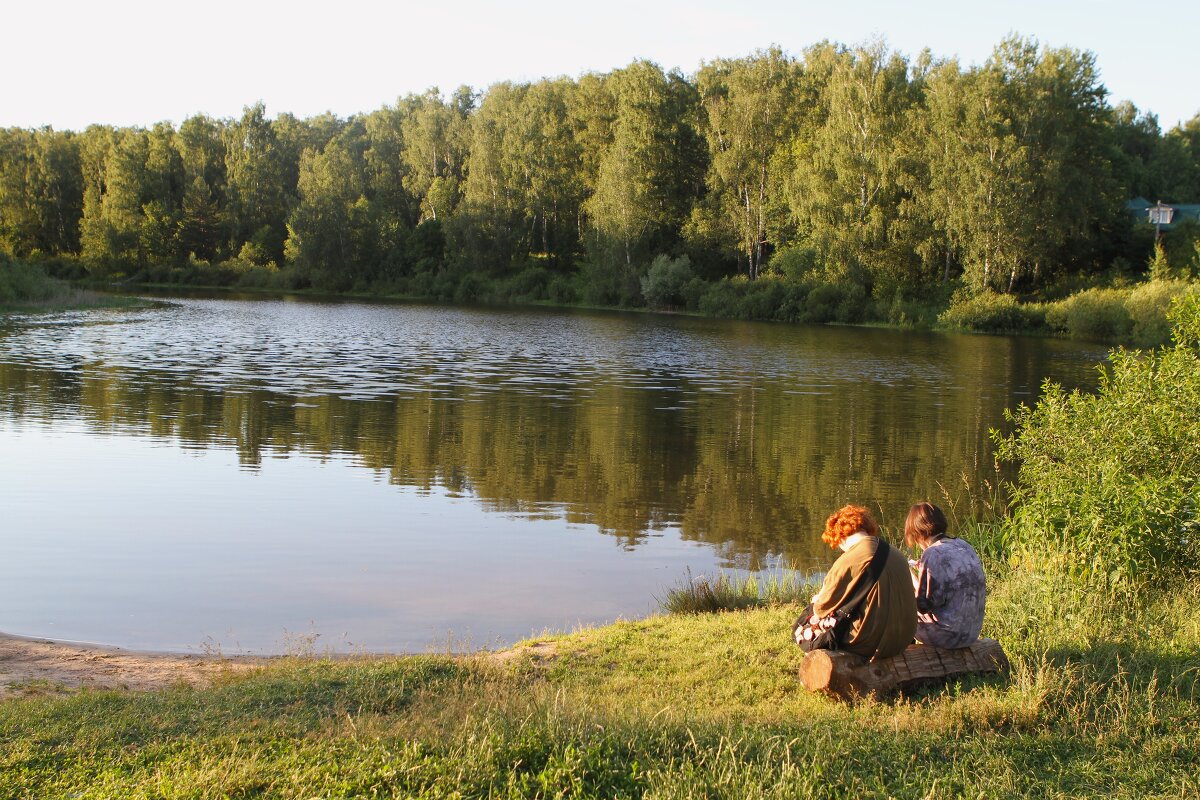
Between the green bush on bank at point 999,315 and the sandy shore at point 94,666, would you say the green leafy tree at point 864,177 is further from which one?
the sandy shore at point 94,666

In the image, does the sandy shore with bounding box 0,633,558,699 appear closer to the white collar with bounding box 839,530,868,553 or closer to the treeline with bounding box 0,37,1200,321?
the white collar with bounding box 839,530,868,553

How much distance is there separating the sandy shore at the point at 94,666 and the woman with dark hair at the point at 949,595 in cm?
511

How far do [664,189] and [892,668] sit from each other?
7227 cm

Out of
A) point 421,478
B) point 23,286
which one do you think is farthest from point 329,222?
point 421,478

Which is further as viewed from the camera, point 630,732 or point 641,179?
point 641,179

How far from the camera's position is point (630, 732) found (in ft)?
18.0

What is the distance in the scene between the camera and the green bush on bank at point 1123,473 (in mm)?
8969

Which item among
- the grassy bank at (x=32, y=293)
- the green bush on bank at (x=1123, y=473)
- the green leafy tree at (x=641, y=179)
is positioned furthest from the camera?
the green leafy tree at (x=641, y=179)

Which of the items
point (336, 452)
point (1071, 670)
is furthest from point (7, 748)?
point (336, 452)

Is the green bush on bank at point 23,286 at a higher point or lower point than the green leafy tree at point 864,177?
lower

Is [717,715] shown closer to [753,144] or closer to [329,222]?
[753,144]

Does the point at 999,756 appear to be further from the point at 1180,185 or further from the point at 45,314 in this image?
the point at 1180,185

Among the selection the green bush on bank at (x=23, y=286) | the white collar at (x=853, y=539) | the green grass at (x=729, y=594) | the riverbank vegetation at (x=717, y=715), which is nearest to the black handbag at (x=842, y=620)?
the white collar at (x=853, y=539)

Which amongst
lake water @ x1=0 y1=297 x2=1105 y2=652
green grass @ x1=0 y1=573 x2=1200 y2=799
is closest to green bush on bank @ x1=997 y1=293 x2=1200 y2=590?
green grass @ x1=0 y1=573 x2=1200 y2=799
